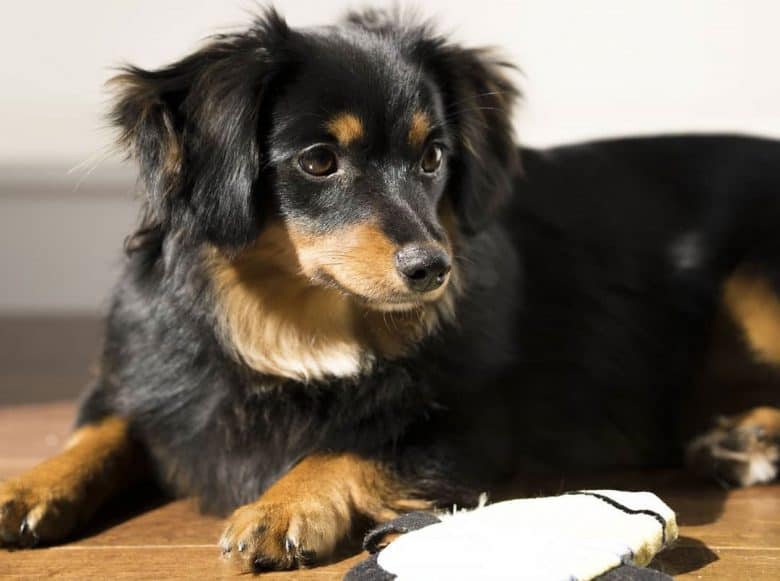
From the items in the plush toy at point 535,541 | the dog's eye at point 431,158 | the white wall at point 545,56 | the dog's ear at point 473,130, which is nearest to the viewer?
the plush toy at point 535,541

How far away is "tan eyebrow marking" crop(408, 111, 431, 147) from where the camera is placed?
1930 millimetres

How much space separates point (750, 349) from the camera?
240 centimetres

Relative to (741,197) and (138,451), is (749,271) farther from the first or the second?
(138,451)

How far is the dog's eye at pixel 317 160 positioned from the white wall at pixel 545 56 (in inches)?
82.1

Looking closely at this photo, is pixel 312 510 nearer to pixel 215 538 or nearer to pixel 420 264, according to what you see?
pixel 215 538

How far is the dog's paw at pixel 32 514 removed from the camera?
5.96ft

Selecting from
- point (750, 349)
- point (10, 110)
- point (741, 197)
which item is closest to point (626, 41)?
point (741, 197)

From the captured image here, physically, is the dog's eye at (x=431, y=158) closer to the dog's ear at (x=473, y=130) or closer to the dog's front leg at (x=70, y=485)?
the dog's ear at (x=473, y=130)

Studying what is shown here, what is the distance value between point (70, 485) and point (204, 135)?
651 millimetres

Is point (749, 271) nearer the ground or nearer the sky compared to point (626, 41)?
nearer the ground

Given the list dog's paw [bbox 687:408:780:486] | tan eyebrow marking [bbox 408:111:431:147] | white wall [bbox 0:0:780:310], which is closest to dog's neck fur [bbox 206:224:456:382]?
tan eyebrow marking [bbox 408:111:431:147]

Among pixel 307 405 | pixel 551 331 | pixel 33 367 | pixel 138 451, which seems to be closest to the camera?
pixel 307 405

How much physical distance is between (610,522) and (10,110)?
3030 mm

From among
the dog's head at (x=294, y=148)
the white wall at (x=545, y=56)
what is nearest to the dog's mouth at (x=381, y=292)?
the dog's head at (x=294, y=148)
